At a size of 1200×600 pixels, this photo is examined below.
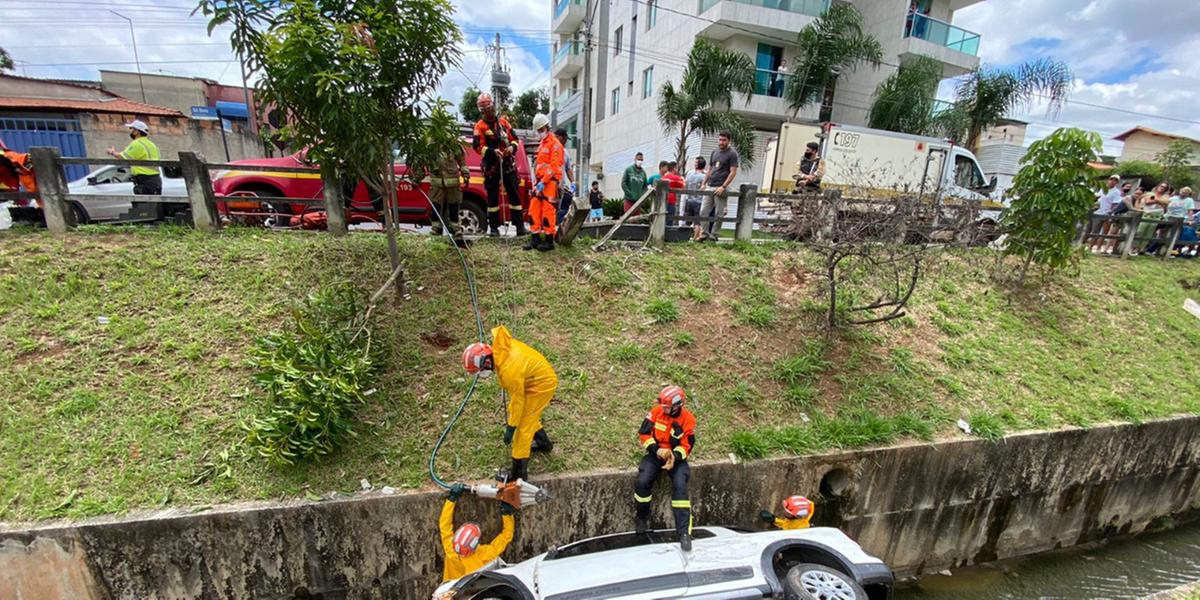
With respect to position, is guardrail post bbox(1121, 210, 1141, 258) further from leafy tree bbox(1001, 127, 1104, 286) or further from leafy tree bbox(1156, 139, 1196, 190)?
leafy tree bbox(1156, 139, 1196, 190)

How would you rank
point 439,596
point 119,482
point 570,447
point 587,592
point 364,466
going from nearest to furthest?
point 587,592 → point 439,596 → point 119,482 → point 364,466 → point 570,447

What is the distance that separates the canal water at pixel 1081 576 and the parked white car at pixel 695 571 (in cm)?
227

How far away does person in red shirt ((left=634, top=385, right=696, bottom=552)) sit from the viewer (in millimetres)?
3691

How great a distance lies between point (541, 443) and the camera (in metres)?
3.98

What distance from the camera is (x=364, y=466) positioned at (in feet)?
12.2

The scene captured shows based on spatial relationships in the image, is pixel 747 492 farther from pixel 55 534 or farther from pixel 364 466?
pixel 55 534

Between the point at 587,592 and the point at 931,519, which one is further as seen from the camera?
the point at 931,519

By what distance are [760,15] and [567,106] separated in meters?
16.4

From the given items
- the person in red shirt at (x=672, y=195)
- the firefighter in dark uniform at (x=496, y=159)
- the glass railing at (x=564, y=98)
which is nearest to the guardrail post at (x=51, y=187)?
the firefighter in dark uniform at (x=496, y=159)

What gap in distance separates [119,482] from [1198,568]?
10465 millimetres

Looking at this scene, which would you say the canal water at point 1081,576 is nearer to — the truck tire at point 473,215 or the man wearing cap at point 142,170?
the truck tire at point 473,215

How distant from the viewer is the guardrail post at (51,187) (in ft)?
18.5

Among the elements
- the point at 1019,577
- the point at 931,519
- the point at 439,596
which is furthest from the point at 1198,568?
the point at 439,596

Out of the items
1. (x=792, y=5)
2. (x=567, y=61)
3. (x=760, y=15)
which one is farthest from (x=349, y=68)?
(x=567, y=61)
